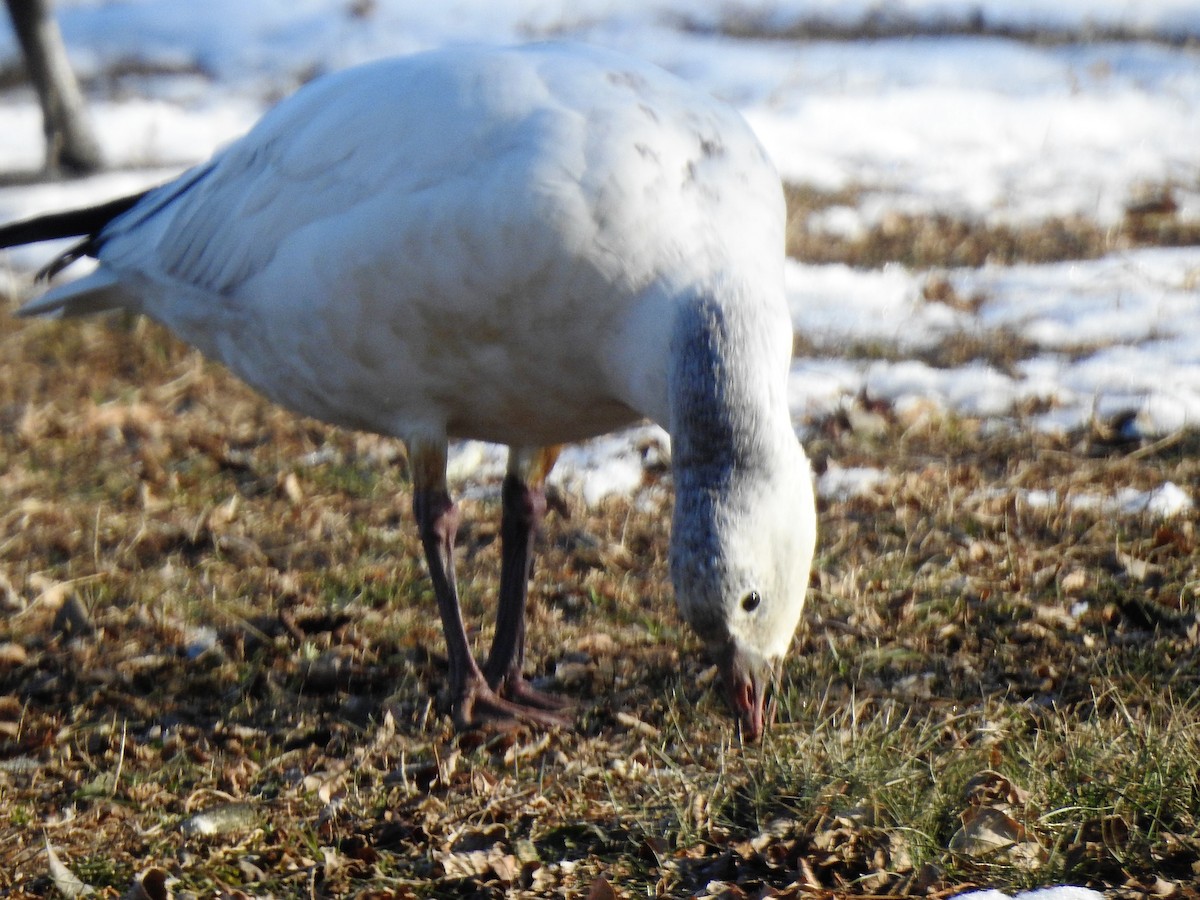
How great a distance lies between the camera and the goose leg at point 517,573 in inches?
167

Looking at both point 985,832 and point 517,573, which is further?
point 517,573

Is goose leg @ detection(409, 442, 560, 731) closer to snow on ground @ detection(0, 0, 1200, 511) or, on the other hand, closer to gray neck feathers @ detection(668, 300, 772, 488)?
gray neck feathers @ detection(668, 300, 772, 488)

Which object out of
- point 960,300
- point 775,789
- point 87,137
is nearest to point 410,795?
point 775,789

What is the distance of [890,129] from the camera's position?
10.7m

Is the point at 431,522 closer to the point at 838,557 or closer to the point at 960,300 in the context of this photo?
the point at 838,557

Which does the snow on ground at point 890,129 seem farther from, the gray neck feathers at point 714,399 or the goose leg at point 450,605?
the gray neck feathers at point 714,399

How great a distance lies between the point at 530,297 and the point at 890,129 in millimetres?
7752

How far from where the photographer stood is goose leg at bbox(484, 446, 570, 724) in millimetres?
4246

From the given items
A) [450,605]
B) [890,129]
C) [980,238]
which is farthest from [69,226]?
[890,129]

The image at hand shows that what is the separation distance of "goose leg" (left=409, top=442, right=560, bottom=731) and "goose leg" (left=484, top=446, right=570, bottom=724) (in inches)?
2.6

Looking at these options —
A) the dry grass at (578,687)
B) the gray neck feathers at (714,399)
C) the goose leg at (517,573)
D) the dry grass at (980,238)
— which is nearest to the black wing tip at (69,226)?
the dry grass at (578,687)

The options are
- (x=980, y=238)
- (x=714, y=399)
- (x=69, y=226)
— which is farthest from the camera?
(x=980, y=238)

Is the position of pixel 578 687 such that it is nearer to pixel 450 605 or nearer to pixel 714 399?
pixel 450 605

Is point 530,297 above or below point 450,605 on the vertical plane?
above
